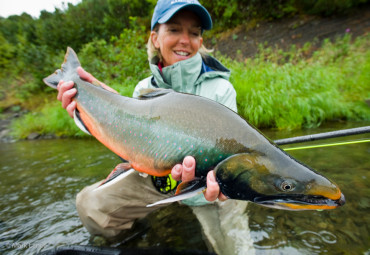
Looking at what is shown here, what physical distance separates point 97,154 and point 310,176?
16.6ft

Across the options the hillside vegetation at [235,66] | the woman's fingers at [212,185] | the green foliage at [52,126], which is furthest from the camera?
the green foliage at [52,126]

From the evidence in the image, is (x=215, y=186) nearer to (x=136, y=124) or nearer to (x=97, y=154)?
(x=136, y=124)

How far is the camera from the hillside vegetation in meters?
5.12

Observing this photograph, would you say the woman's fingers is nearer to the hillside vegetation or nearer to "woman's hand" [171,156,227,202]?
"woman's hand" [171,156,227,202]

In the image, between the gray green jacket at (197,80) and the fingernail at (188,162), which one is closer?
the fingernail at (188,162)

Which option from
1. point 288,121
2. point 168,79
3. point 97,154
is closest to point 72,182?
point 97,154

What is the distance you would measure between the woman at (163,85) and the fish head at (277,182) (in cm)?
106

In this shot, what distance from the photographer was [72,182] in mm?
3797

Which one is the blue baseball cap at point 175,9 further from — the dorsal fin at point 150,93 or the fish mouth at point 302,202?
the fish mouth at point 302,202

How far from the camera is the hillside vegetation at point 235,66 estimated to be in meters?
5.12

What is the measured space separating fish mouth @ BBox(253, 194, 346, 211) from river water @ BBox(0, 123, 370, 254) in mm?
Answer: 934

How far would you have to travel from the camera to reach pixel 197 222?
7.79ft

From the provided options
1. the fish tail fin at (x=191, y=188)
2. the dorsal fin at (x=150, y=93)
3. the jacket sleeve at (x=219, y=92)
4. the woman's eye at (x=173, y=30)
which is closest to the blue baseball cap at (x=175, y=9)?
the woman's eye at (x=173, y=30)

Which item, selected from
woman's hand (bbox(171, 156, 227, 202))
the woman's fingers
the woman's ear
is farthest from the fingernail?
the woman's ear
